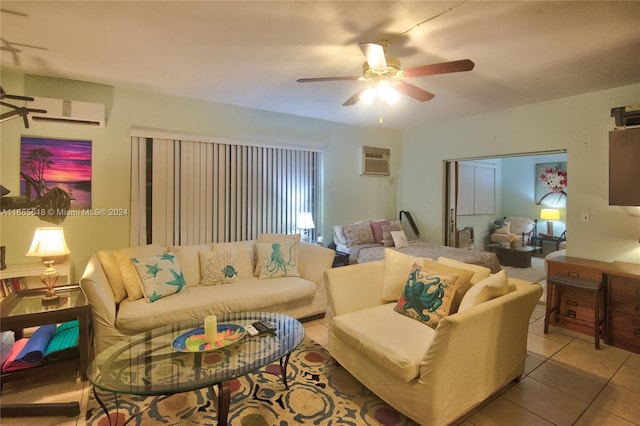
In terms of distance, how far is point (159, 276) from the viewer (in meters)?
2.80

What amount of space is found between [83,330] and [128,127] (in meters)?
2.22

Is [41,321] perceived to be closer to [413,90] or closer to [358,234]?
[413,90]

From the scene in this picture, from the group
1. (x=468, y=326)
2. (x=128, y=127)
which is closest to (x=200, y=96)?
(x=128, y=127)

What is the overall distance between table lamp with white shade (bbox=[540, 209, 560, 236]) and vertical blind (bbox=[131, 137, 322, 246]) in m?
5.37

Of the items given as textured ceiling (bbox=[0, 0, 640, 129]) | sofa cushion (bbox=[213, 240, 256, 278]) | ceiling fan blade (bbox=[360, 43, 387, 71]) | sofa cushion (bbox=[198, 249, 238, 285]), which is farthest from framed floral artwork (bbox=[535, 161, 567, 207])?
sofa cushion (bbox=[198, 249, 238, 285])

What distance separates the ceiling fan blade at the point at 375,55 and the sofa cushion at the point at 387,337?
1774 millimetres

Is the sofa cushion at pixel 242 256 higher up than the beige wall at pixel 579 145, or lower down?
lower down

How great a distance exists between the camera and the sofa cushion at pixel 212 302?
2477 mm

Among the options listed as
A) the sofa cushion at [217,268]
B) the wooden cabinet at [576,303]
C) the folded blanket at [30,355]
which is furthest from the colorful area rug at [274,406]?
the wooden cabinet at [576,303]

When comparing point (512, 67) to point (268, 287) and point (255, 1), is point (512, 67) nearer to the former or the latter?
point (255, 1)

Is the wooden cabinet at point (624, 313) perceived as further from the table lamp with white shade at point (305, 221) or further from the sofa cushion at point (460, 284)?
the table lamp with white shade at point (305, 221)

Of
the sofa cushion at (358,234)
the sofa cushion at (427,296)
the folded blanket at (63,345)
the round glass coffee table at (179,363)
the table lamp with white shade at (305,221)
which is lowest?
the folded blanket at (63,345)

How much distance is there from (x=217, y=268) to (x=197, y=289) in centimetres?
29

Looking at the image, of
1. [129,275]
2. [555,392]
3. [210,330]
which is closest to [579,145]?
[555,392]
